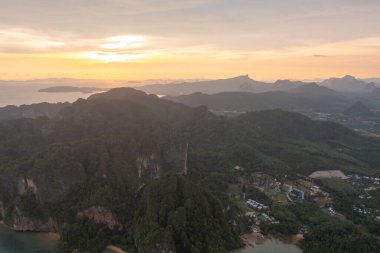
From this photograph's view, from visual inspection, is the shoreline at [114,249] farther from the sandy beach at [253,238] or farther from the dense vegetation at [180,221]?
the sandy beach at [253,238]

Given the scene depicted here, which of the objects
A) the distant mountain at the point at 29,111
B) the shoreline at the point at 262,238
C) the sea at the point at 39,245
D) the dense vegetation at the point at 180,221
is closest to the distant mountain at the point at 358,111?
the distant mountain at the point at 29,111

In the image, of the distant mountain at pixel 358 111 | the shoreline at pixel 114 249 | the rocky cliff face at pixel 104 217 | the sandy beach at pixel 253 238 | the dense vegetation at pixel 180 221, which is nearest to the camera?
the dense vegetation at pixel 180 221

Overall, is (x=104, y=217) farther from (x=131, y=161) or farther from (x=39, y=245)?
(x=131, y=161)

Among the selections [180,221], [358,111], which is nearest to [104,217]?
[180,221]

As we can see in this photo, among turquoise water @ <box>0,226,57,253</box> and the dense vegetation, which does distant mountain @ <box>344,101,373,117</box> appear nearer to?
the dense vegetation

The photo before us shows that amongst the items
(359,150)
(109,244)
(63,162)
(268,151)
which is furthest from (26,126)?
(359,150)

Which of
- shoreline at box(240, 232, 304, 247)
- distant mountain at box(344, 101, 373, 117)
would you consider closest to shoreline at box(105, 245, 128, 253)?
shoreline at box(240, 232, 304, 247)
